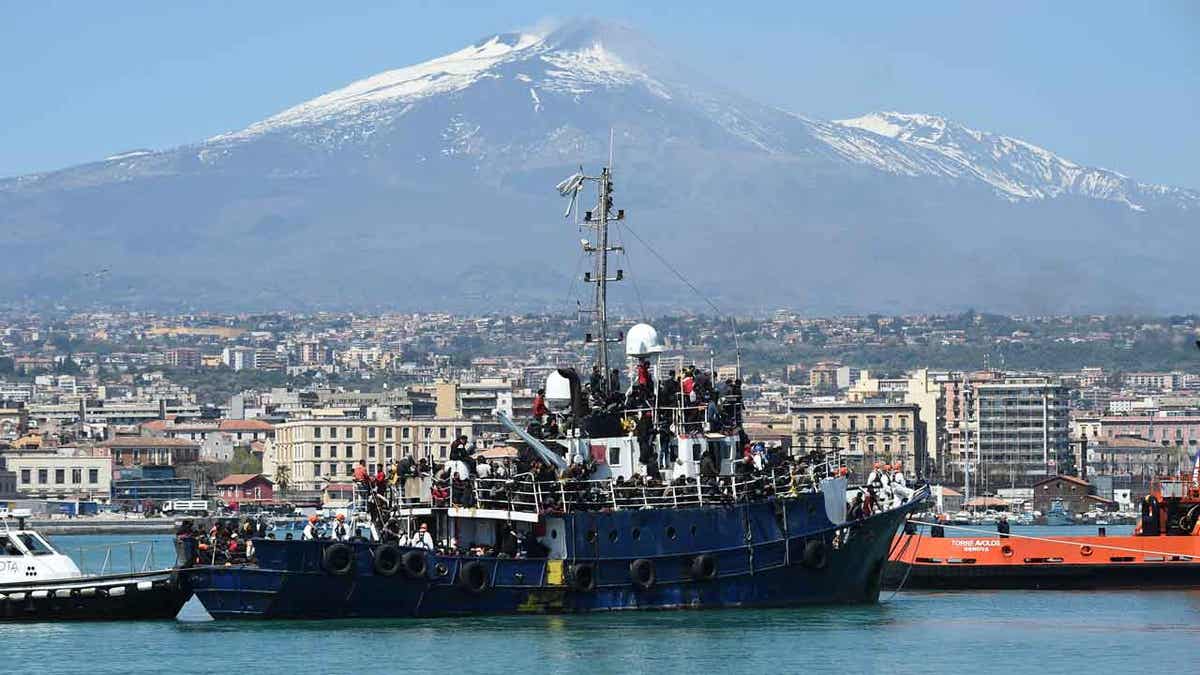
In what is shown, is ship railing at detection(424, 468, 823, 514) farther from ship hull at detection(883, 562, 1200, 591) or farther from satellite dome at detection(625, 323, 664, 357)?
ship hull at detection(883, 562, 1200, 591)

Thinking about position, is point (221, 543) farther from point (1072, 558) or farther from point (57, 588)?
point (1072, 558)

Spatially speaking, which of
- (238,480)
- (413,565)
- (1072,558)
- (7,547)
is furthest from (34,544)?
(238,480)

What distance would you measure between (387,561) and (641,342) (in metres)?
6.84

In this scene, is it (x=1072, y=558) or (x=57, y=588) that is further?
(x=1072, y=558)

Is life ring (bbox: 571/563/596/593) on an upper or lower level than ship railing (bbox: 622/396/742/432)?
lower

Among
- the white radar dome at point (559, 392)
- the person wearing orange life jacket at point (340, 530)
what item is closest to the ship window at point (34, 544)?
the person wearing orange life jacket at point (340, 530)

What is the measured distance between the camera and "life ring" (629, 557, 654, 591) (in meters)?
49.3

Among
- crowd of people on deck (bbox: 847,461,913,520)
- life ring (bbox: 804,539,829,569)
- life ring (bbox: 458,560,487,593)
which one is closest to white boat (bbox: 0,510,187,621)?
life ring (bbox: 458,560,487,593)

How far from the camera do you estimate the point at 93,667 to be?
4559 centimetres

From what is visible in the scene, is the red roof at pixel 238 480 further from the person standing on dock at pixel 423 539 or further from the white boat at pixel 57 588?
the person standing on dock at pixel 423 539

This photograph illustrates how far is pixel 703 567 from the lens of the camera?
163ft

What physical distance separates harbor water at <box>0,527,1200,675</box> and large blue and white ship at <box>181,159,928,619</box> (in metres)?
0.49

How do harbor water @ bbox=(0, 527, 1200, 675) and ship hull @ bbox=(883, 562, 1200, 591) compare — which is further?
ship hull @ bbox=(883, 562, 1200, 591)

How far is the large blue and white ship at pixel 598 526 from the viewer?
4853cm
